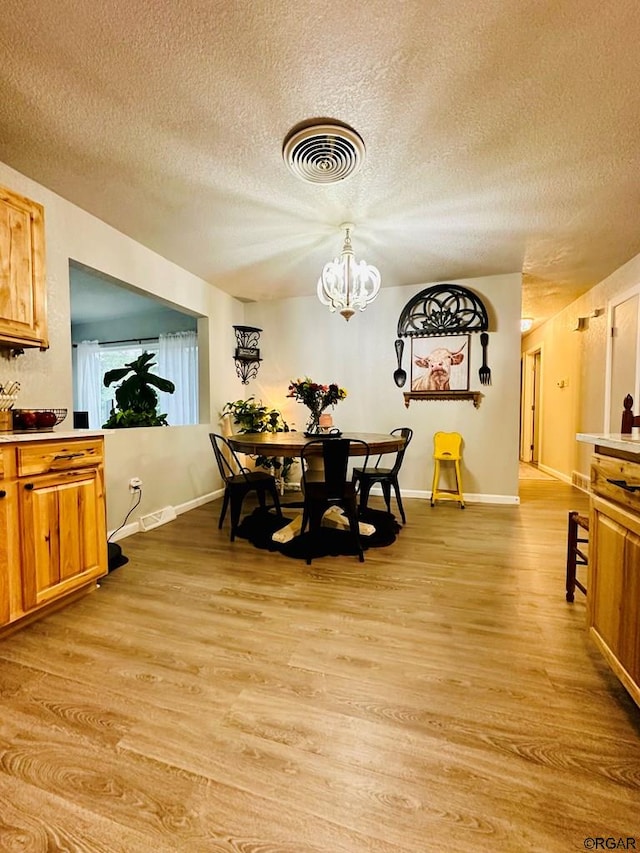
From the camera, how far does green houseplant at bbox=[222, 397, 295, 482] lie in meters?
4.57

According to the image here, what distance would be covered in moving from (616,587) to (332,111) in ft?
7.83

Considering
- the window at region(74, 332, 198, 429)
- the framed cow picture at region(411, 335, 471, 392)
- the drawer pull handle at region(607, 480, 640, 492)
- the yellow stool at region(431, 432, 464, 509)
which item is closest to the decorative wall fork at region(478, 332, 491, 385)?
the framed cow picture at region(411, 335, 471, 392)

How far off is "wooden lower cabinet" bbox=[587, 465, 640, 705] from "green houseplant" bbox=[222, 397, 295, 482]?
3.42 m

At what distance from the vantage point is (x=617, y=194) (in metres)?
2.49

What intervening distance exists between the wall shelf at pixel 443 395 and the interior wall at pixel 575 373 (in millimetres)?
1527

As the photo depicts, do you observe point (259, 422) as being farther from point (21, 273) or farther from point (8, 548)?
point (8, 548)

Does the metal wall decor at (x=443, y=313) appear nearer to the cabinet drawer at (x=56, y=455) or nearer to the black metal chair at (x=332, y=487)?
the black metal chair at (x=332, y=487)

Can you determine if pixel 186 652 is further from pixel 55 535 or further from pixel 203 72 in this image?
pixel 203 72

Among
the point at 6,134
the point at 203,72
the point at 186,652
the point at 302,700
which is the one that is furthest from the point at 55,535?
the point at 203,72

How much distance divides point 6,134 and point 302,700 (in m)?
3.03

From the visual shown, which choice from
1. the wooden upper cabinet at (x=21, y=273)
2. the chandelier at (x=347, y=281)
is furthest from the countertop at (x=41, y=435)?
the chandelier at (x=347, y=281)

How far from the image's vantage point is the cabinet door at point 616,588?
1.20m

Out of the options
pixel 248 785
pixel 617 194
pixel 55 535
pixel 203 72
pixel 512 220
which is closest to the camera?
pixel 248 785

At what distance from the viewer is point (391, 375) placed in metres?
4.50
